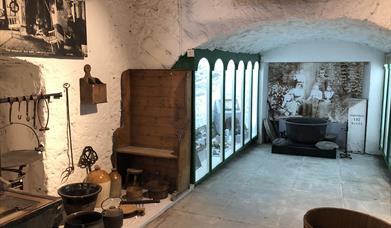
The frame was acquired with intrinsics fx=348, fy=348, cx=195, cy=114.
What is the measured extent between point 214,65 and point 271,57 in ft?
6.88

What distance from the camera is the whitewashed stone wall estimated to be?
10.1 feet

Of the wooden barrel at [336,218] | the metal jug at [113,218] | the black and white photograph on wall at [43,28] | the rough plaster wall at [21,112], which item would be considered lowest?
the metal jug at [113,218]

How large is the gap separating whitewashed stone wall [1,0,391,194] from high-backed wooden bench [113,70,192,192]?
0.16m

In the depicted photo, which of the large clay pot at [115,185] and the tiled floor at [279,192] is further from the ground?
the large clay pot at [115,185]

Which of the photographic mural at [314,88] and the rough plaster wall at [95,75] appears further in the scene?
the photographic mural at [314,88]

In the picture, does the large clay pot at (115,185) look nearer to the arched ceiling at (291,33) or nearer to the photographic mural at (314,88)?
the arched ceiling at (291,33)

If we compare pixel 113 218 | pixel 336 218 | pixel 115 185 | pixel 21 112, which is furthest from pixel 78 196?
pixel 336 218

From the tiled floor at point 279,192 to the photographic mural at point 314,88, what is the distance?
109 cm

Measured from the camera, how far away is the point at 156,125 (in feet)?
13.0

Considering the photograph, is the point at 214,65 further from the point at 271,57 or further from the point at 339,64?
the point at 339,64

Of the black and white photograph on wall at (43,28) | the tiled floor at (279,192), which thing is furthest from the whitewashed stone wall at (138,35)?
the tiled floor at (279,192)

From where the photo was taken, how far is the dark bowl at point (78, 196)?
111 inches

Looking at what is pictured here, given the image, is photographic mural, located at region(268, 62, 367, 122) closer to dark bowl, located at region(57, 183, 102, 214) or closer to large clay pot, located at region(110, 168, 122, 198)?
large clay pot, located at region(110, 168, 122, 198)

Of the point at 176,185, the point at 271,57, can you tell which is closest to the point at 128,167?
the point at 176,185
